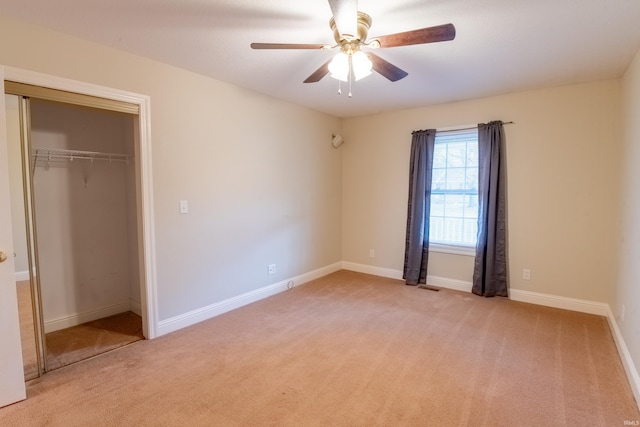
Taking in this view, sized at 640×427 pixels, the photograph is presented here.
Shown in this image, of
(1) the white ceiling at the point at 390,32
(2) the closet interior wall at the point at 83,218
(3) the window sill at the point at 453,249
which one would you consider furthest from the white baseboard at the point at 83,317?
(3) the window sill at the point at 453,249

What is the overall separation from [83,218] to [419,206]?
12.3 feet

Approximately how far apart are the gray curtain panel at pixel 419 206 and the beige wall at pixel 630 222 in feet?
6.00

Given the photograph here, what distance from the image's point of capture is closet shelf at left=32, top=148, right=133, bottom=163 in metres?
2.87

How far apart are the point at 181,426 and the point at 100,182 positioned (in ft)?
8.19

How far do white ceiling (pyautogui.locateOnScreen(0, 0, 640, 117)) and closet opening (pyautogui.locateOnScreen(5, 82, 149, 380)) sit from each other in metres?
0.58

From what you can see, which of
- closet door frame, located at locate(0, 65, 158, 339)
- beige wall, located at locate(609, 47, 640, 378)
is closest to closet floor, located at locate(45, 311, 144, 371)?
closet door frame, located at locate(0, 65, 158, 339)

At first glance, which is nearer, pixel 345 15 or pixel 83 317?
pixel 345 15

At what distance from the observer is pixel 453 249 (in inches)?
165

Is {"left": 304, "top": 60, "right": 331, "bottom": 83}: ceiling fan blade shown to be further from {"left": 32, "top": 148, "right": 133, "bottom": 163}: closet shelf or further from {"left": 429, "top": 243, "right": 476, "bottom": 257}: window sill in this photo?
{"left": 429, "top": 243, "right": 476, "bottom": 257}: window sill

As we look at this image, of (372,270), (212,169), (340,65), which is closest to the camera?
(340,65)

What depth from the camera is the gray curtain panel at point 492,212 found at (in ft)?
12.3

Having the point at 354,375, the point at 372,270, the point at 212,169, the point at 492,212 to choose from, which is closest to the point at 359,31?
the point at 212,169

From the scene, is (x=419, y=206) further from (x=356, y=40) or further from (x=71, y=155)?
(x=71, y=155)

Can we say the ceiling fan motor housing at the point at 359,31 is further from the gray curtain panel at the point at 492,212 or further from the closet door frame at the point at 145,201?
the gray curtain panel at the point at 492,212
